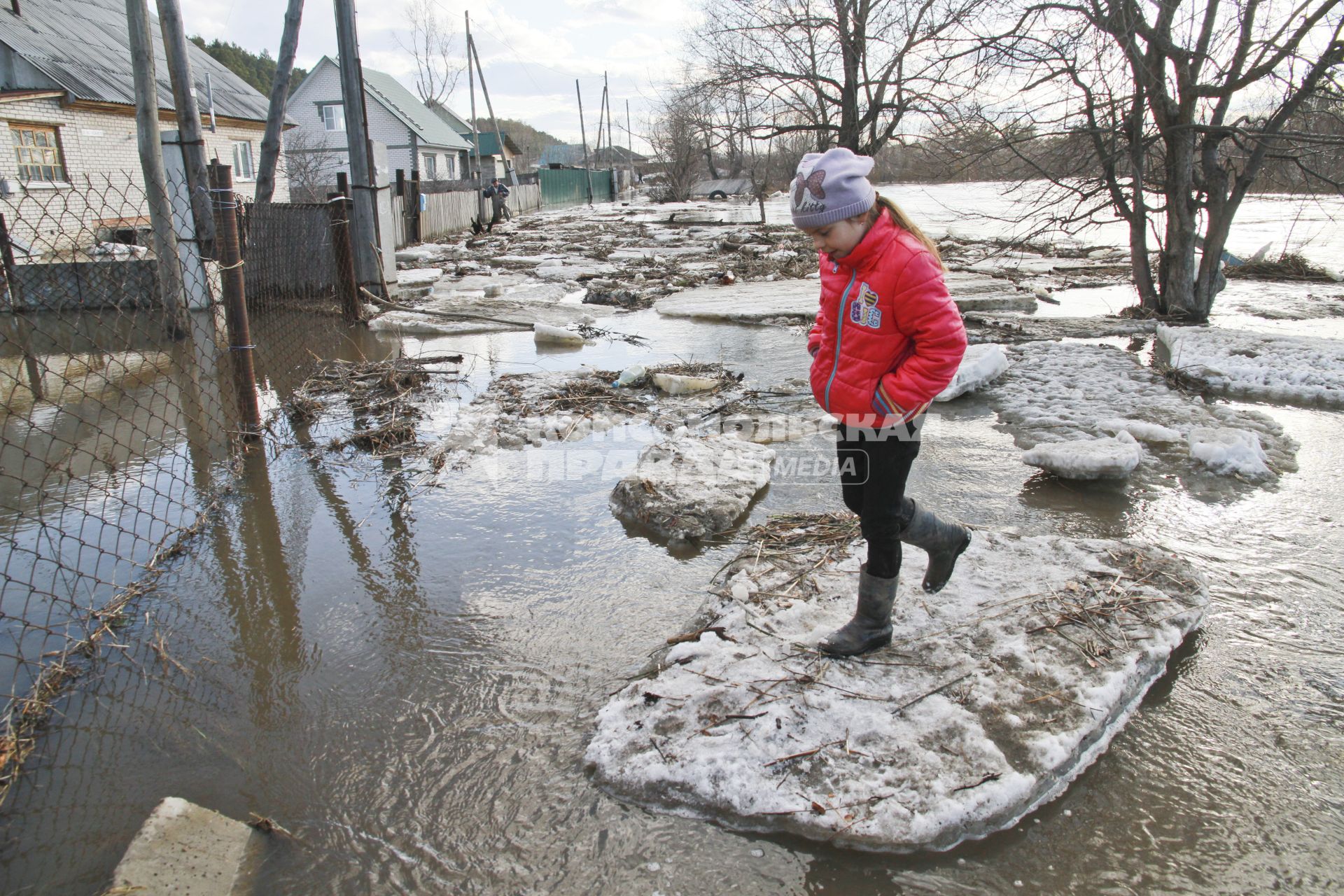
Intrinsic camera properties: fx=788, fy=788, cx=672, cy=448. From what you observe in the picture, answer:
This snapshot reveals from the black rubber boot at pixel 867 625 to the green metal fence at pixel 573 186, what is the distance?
148 ft

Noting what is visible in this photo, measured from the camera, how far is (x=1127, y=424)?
5137 millimetres

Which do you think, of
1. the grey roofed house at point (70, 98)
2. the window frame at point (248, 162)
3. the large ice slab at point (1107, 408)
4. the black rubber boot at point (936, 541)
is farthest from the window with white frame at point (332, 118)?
the black rubber boot at point (936, 541)

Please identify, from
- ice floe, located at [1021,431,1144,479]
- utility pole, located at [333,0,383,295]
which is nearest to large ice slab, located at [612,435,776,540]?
ice floe, located at [1021,431,1144,479]

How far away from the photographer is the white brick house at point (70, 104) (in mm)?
16531

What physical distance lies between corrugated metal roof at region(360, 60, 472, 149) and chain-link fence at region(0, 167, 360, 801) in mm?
35451

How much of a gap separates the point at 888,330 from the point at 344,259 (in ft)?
26.0

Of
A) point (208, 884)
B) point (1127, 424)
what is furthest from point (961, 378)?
point (208, 884)

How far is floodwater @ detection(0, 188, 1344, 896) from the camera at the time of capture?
6.50 feet

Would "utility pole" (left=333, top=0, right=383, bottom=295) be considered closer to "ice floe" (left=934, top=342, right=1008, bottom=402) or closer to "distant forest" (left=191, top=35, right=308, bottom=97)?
"ice floe" (left=934, top=342, right=1008, bottom=402)

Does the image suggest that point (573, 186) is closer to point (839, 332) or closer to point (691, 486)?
point (691, 486)

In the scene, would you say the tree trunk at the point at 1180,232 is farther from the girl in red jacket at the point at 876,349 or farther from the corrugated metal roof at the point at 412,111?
the corrugated metal roof at the point at 412,111

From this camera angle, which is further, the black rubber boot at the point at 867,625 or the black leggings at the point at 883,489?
the black rubber boot at the point at 867,625

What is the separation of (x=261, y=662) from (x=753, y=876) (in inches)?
74.9

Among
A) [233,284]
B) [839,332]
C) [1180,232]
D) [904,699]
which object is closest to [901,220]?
[839,332]
